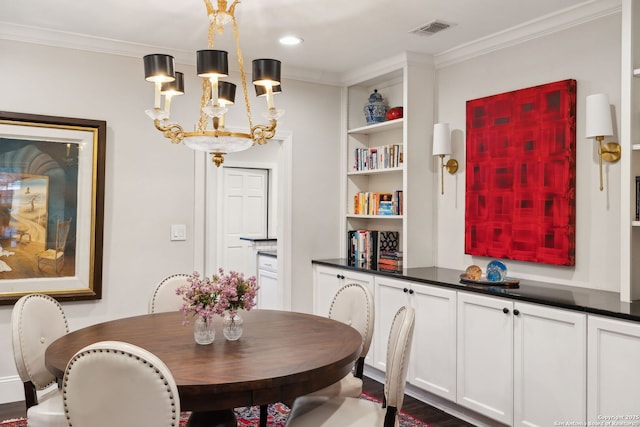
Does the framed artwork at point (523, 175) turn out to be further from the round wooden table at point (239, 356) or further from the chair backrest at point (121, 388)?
the chair backrest at point (121, 388)

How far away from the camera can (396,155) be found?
4305 mm

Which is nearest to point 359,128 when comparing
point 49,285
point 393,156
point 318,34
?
point 393,156

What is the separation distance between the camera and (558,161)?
3266 mm

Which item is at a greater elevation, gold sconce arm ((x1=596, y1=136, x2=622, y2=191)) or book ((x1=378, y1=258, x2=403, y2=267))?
gold sconce arm ((x1=596, y1=136, x2=622, y2=191))

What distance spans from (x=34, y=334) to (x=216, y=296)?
3.17 feet

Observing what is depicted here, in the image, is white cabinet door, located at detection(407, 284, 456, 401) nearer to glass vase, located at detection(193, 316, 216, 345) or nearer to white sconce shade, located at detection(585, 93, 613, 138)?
white sconce shade, located at detection(585, 93, 613, 138)

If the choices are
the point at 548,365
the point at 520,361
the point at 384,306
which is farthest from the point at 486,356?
the point at 384,306

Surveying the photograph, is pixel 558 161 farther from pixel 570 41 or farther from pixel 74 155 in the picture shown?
pixel 74 155

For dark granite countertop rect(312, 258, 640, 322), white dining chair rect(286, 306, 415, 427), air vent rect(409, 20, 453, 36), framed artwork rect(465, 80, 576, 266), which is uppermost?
air vent rect(409, 20, 453, 36)

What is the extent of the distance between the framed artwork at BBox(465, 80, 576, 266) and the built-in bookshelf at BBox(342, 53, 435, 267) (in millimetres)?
379

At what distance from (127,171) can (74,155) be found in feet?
1.21

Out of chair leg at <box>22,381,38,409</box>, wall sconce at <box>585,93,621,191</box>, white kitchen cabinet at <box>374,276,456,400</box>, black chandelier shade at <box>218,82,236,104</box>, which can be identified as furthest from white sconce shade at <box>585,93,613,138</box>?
chair leg at <box>22,381,38,409</box>

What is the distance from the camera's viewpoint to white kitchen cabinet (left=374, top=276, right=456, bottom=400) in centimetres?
335

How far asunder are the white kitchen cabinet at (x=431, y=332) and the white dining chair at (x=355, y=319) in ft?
2.25
